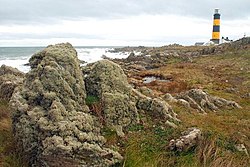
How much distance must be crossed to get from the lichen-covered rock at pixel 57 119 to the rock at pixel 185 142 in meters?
1.43

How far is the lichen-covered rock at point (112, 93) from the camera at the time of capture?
898cm

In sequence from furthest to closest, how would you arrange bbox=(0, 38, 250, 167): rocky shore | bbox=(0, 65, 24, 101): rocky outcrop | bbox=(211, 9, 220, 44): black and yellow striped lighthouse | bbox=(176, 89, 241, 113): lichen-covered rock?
bbox=(211, 9, 220, 44): black and yellow striped lighthouse < bbox=(176, 89, 241, 113): lichen-covered rock < bbox=(0, 65, 24, 101): rocky outcrop < bbox=(0, 38, 250, 167): rocky shore

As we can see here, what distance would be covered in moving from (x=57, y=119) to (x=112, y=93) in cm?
213

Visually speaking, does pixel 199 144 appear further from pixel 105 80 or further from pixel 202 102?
pixel 202 102

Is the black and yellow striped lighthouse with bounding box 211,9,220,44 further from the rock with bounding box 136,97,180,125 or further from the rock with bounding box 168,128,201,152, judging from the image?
the rock with bounding box 168,128,201,152

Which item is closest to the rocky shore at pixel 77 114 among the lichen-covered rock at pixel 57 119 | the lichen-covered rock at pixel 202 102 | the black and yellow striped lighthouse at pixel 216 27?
the lichen-covered rock at pixel 57 119

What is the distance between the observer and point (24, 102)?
27.8ft

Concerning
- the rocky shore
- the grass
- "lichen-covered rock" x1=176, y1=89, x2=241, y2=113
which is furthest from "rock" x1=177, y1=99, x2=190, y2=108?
the rocky shore

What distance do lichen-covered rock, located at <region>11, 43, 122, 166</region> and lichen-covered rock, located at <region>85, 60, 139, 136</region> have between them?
1.57 ft

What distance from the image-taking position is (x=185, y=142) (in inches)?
321

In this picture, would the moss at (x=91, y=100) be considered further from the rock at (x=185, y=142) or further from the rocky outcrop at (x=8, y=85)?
the rocky outcrop at (x=8, y=85)

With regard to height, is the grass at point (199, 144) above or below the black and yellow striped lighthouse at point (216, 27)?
below

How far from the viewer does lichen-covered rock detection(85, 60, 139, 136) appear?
29.5 feet

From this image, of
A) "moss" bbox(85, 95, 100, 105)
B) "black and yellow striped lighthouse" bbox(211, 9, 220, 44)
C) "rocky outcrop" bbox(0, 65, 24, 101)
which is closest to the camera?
"moss" bbox(85, 95, 100, 105)
